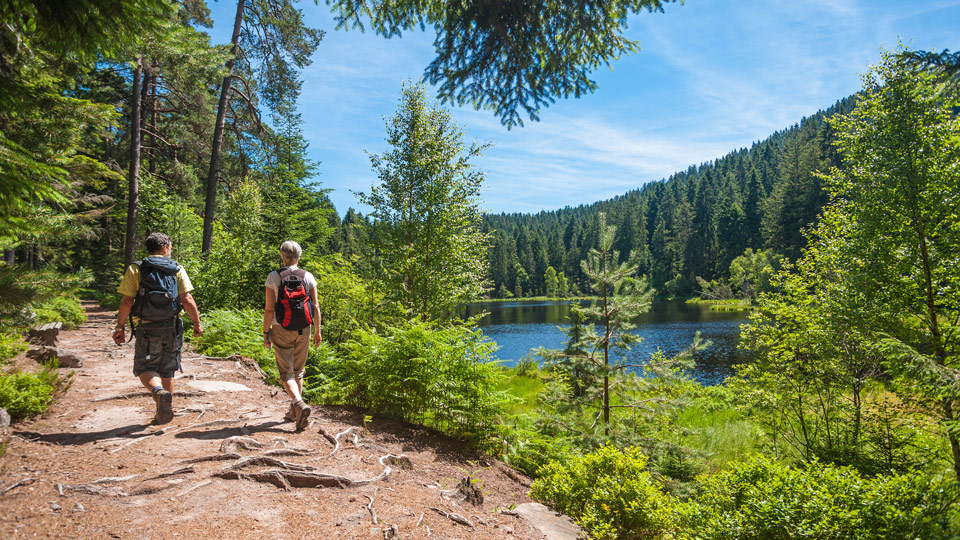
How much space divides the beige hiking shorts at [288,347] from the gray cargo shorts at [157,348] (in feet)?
3.06

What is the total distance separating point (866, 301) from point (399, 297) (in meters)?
10.3

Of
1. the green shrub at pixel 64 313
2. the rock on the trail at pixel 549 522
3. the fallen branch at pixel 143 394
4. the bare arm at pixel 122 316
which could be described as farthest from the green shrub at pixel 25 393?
the green shrub at pixel 64 313

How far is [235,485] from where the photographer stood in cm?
312

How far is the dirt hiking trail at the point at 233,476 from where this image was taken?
8.54 ft

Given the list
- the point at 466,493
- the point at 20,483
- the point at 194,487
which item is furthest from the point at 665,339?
the point at 20,483

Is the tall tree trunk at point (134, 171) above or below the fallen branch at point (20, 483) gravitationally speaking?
above

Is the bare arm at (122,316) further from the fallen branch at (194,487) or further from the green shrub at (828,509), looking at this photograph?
the green shrub at (828,509)

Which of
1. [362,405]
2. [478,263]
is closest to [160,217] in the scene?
[478,263]

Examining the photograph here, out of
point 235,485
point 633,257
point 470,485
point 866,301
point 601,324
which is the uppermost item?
point 633,257

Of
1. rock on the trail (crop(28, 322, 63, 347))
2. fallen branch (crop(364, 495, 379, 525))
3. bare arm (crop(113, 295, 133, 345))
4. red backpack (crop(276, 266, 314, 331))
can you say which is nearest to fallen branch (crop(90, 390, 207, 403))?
bare arm (crop(113, 295, 133, 345))

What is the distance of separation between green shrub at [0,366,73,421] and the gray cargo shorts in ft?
3.08

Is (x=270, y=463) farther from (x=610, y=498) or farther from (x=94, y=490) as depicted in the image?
(x=610, y=498)

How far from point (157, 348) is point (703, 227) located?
326ft

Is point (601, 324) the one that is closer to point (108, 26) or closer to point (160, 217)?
point (108, 26)
